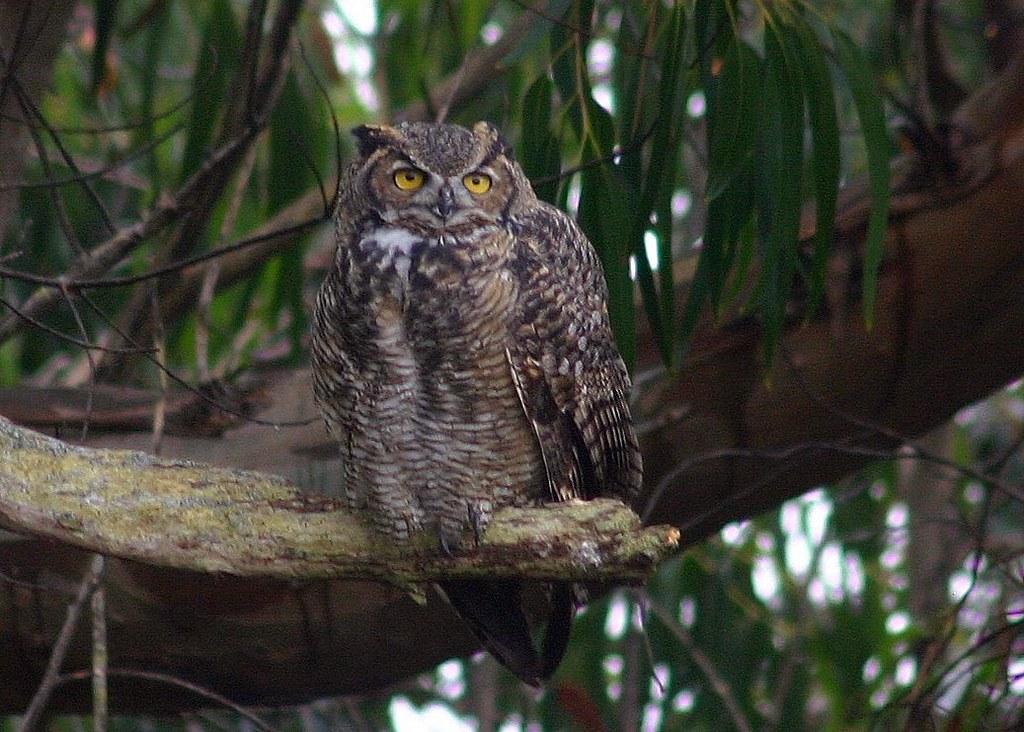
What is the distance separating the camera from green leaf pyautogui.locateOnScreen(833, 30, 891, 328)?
8.15ft

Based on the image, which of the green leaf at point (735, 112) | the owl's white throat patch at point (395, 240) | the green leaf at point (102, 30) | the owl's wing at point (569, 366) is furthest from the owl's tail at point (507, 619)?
the green leaf at point (102, 30)

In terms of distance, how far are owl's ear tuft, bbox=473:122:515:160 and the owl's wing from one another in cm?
10

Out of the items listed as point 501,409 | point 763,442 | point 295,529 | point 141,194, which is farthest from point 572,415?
point 141,194

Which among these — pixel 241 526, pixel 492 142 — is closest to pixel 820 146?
pixel 492 142

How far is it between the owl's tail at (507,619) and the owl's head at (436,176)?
1.87ft

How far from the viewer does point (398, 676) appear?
2.92 meters

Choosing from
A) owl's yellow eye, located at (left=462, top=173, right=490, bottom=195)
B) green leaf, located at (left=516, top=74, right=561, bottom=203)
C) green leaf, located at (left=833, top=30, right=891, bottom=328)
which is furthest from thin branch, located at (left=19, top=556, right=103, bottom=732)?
green leaf, located at (left=833, top=30, right=891, bottom=328)

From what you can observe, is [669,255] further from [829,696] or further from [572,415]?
[829,696]

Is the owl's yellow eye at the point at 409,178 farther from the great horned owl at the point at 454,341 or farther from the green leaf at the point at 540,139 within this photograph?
the green leaf at the point at 540,139

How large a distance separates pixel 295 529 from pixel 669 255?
0.92 meters

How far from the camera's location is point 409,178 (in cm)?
215

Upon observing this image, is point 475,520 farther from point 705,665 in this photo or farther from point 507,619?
point 705,665

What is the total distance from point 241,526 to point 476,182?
→ 0.61 meters

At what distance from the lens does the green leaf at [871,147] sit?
2484 millimetres
